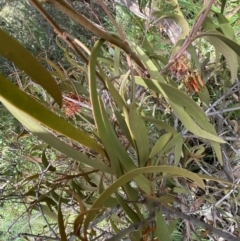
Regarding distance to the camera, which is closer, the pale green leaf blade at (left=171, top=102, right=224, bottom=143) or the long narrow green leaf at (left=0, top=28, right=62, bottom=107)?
the long narrow green leaf at (left=0, top=28, right=62, bottom=107)

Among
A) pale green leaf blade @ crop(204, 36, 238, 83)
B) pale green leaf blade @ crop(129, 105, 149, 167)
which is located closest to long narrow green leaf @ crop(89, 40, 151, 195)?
pale green leaf blade @ crop(129, 105, 149, 167)

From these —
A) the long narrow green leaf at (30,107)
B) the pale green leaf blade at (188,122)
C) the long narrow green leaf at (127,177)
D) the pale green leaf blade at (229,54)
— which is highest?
the pale green leaf blade at (229,54)

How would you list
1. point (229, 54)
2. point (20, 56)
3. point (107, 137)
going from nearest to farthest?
point (20, 56)
point (107, 137)
point (229, 54)

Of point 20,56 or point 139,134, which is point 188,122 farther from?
point 20,56

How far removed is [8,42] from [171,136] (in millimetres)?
254

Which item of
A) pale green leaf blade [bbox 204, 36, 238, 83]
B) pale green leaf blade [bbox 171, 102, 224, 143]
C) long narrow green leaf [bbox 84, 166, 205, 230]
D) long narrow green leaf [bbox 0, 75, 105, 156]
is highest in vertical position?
pale green leaf blade [bbox 204, 36, 238, 83]

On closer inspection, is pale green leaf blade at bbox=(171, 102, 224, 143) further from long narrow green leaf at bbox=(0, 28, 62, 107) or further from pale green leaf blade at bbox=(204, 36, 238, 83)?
long narrow green leaf at bbox=(0, 28, 62, 107)

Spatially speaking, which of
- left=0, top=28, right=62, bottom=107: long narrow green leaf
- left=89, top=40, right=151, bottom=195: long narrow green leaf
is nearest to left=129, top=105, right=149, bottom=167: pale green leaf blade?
left=89, top=40, right=151, bottom=195: long narrow green leaf

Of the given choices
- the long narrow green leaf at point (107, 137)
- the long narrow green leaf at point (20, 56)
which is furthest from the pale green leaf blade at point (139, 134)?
the long narrow green leaf at point (20, 56)

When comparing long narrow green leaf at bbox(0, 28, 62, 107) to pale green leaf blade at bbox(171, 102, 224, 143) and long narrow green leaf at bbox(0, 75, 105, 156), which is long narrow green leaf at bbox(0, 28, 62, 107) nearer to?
long narrow green leaf at bbox(0, 75, 105, 156)

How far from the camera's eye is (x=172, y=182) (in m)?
0.60

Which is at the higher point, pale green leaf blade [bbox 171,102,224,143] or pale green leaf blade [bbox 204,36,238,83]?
pale green leaf blade [bbox 204,36,238,83]

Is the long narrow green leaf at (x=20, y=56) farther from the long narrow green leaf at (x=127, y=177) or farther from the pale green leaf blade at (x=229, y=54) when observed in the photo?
the pale green leaf blade at (x=229, y=54)

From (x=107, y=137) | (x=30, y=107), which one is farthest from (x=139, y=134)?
(x=30, y=107)
